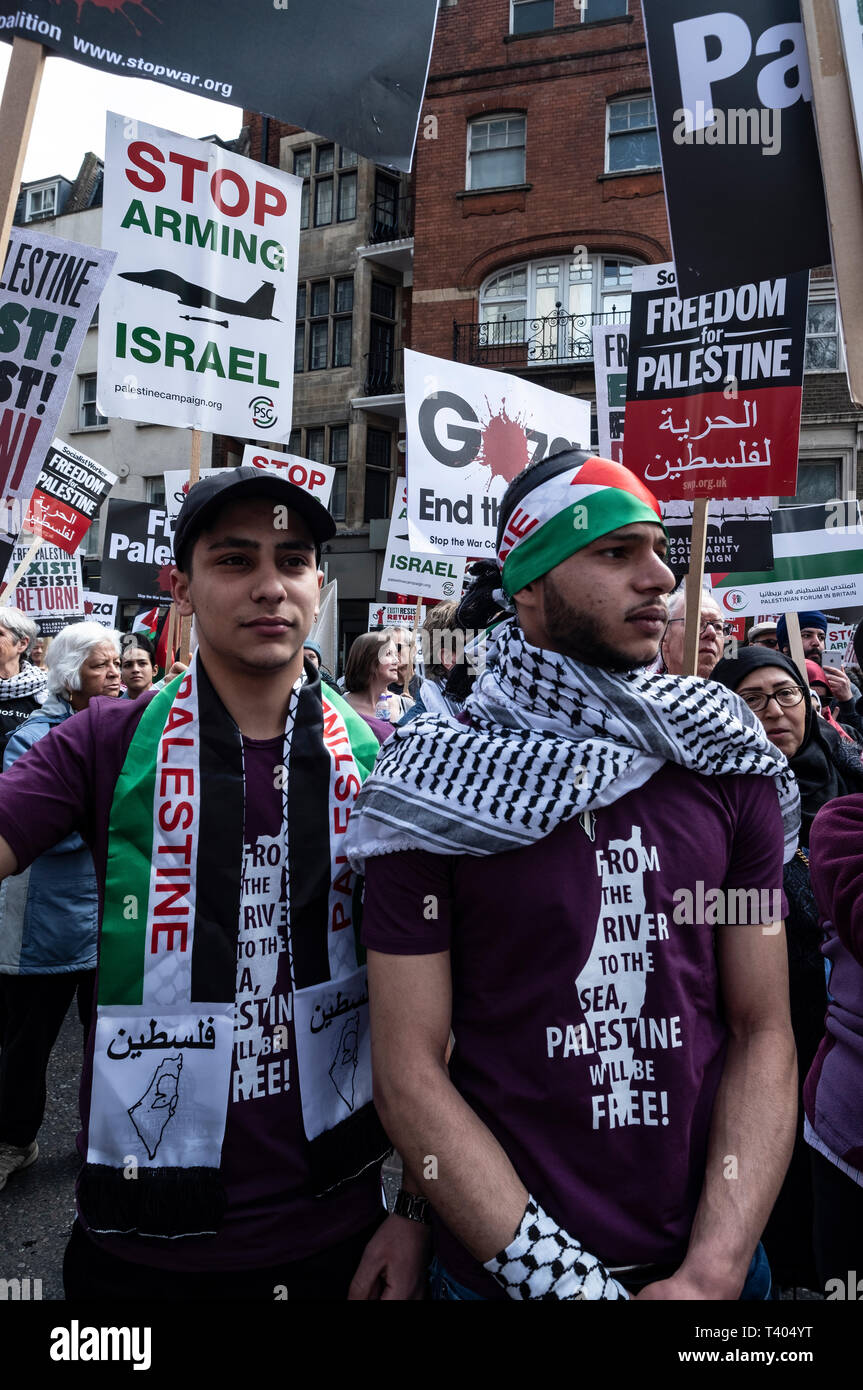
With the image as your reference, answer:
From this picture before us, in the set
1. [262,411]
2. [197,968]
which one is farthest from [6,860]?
[262,411]

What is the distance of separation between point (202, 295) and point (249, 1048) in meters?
3.26

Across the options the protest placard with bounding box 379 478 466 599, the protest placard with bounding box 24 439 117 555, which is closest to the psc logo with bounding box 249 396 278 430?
the protest placard with bounding box 379 478 466 599

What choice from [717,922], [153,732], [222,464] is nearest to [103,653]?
[153,732]

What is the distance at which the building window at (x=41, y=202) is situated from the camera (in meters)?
29.3

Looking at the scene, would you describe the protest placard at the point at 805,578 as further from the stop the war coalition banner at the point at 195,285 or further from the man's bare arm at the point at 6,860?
the man's bare arm at the point at 6,860

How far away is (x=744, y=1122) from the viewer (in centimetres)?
150

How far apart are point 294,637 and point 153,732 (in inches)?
11.2

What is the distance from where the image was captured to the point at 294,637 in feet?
5.63

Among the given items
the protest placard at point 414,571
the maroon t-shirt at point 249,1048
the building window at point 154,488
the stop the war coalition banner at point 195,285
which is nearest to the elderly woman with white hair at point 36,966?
the stop the war coalition banner at point 195,285

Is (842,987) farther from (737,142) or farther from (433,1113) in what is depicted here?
(737,142)

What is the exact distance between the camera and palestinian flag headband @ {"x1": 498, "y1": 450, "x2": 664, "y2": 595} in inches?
64.1

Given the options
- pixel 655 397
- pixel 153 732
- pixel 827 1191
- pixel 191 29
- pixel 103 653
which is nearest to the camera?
pixel 153 732

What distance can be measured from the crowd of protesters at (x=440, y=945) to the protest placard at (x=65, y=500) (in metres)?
7.12

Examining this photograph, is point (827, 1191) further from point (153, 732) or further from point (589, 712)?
point (153, 732)
